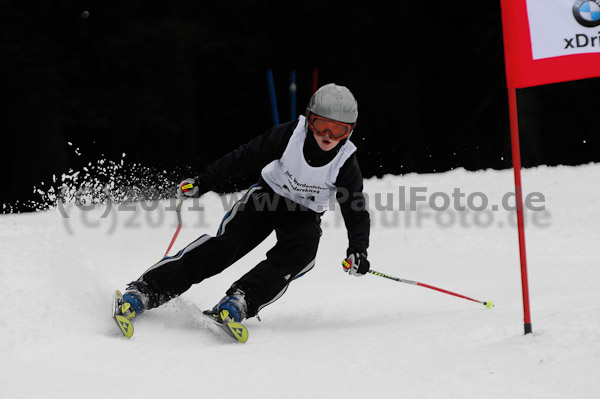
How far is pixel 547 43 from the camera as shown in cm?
302

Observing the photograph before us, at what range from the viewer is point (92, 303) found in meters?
3.88

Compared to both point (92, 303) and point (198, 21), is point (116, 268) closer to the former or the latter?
point (92, 303)

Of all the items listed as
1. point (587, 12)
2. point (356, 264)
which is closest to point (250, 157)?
point (356, 264)

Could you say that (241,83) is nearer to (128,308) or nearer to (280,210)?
(280,210)

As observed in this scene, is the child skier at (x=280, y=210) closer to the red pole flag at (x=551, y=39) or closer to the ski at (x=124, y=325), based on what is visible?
the ski at (x=124, y=325)

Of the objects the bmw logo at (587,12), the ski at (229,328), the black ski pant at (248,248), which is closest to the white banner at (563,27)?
the bmw logo at (587,12)

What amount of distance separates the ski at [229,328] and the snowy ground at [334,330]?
0.05 metres

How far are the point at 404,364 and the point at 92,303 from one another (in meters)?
1.85

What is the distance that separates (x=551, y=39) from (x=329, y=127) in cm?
135

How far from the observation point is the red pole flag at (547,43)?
2971 mm

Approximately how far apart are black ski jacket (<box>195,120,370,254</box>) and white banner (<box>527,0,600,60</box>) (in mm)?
1395

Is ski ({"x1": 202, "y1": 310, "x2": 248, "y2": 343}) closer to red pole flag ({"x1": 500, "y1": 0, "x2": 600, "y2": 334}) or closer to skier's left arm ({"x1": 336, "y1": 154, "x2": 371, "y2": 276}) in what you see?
skier's left arm ({"x1": 336, "y1": 154, "x2": 371, "y2": 276})

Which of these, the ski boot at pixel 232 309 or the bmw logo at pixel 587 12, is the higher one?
the bmw logo at pixel 587 12

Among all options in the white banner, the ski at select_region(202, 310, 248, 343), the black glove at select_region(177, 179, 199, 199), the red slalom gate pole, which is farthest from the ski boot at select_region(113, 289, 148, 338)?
the white banner
